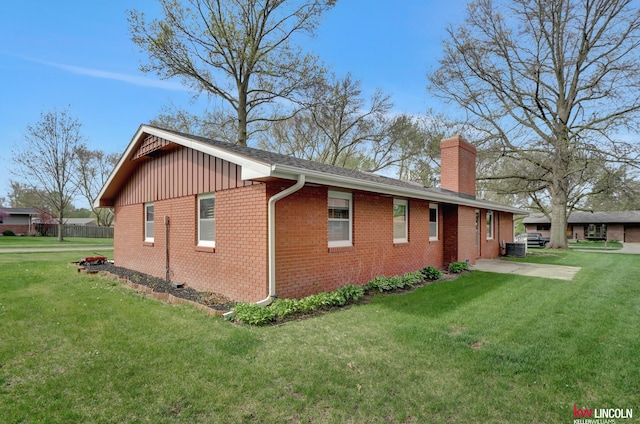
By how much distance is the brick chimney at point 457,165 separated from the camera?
46.6 feet

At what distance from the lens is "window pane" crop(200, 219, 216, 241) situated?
307 inches

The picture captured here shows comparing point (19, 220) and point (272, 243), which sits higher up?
point (19, 220)

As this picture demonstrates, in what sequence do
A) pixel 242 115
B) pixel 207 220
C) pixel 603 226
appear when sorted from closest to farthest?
pixel 207 220 < pixel 242 115 < pixel 603 226

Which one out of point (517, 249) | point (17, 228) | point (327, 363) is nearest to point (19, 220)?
point (17, 228)

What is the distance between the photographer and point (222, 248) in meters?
7.25

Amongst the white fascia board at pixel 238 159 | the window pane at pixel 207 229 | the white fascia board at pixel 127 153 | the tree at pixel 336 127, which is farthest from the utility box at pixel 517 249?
the white fascia board at pixel 127 153

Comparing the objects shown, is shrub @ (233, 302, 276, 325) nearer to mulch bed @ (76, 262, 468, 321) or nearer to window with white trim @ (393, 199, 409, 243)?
mulch bed @ (76, 262, 468, 321)

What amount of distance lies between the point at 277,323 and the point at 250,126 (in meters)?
19.0

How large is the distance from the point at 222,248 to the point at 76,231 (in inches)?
1693

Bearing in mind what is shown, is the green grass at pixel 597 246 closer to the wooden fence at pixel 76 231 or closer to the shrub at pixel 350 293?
the shrub at pixel 350 293

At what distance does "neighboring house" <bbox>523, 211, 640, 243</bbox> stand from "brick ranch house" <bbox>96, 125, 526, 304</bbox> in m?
38.4

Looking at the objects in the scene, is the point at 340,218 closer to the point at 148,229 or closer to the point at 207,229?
the point at 207,229

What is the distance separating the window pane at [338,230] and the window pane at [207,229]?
269 centimetres

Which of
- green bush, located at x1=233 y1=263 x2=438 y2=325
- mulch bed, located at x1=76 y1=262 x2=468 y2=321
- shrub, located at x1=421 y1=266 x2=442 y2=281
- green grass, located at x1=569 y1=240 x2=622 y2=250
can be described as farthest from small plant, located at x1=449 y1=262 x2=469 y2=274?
green grass, located at x1=569 y1=240 x2=622 y2=250
